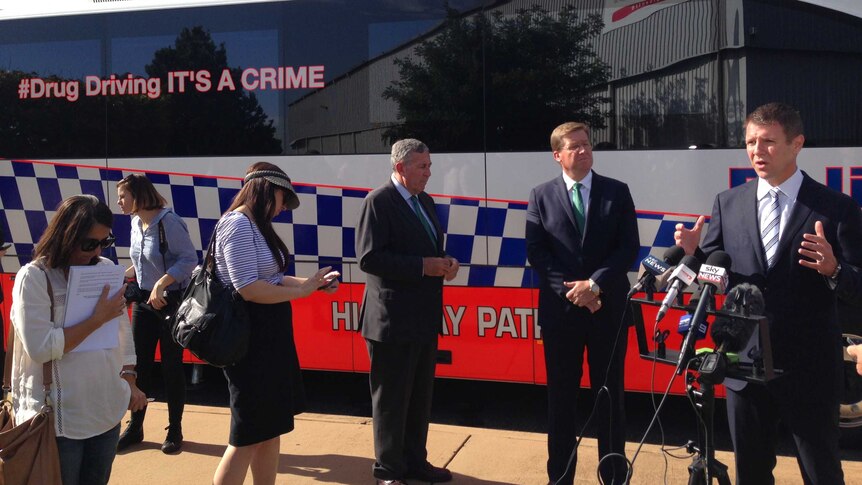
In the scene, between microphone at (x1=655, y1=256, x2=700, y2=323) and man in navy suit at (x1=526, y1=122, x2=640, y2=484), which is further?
man in navy suit at (x1=526, y1=122, x2=640, y2=484)

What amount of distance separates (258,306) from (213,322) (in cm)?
25

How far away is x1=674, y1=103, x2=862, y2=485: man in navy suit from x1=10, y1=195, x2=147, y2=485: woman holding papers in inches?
97.2

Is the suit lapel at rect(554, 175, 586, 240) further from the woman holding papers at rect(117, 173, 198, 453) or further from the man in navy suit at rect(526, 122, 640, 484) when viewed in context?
the woman holding papers at rect(117, 173, 198, 453)

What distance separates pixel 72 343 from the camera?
9.23ft

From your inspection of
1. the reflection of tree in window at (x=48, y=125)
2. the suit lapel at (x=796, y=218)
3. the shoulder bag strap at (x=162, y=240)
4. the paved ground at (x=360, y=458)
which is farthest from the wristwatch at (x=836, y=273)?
the reflection of tree in window at (x=48, y=125)

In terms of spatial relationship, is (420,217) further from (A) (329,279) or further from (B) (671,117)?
(B) (671,117)

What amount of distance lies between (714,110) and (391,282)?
2.44 metres

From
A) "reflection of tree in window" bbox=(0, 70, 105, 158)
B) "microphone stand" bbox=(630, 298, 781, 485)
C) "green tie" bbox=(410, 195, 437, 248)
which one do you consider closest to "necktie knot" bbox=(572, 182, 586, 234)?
"green tie" bbox=(410, 195, 437, 248)

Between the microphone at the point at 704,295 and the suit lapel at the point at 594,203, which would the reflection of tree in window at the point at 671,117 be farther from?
the microphone at the point at 704,295

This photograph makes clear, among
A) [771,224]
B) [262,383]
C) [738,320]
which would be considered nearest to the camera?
[738,320]

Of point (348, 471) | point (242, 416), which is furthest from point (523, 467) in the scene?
point (242, 416)

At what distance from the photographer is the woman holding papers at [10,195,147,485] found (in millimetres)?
2803

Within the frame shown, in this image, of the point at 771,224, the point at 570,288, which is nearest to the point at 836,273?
the point at 771,224

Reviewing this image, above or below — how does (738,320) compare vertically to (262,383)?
above
